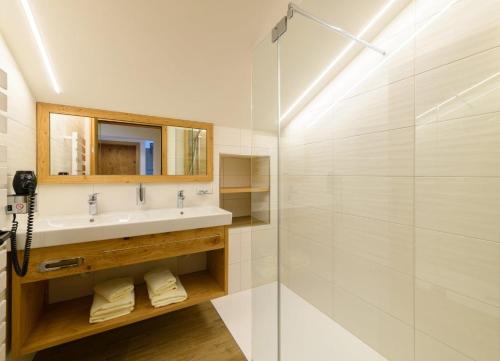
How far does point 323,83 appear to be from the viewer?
158 cm

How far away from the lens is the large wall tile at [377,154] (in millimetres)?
1156

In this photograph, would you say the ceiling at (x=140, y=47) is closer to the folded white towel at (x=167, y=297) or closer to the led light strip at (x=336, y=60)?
the led light strip at (x=336, y=60)

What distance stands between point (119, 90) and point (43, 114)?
0.52 meters

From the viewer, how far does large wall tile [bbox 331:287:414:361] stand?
1199mm

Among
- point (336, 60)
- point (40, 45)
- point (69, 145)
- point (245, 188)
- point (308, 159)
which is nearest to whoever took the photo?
point (40, 45)

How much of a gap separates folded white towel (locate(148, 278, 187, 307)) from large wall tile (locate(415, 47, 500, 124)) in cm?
181

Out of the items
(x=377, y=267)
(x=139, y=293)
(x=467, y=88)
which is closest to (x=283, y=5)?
(x=467, y=88)

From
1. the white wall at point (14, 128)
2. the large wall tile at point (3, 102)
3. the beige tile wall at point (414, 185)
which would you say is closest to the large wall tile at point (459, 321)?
the beige tile wall at point (414, 185)

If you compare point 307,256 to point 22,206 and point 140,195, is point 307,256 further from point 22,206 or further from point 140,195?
point 22,206

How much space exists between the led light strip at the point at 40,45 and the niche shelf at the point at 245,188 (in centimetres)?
128

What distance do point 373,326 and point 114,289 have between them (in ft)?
5.56

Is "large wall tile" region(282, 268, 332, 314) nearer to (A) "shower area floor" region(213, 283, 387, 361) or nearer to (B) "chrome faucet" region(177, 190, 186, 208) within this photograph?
(A) "shower area floor" region(213, 283, 387, 361)

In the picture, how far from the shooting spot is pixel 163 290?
4.88 feet

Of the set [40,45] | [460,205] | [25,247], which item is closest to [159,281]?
[25,247]
